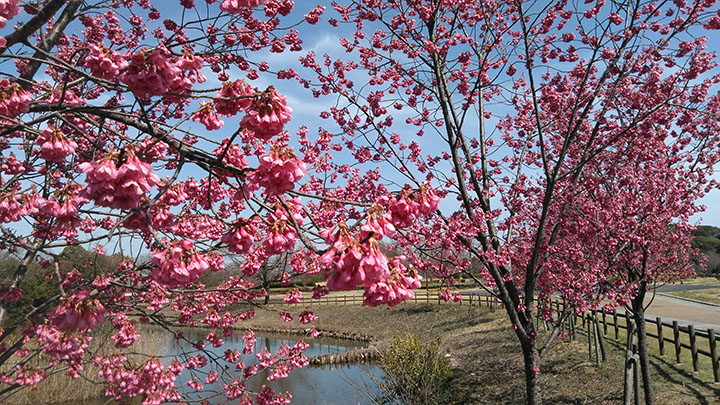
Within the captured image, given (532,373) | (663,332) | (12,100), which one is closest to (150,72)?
(12,100)

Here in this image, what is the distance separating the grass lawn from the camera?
8375 mm

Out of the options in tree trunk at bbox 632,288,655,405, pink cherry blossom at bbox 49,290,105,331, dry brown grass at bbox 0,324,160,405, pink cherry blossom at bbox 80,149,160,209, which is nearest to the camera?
pink cherry blossom at bbox 80,149,160,209

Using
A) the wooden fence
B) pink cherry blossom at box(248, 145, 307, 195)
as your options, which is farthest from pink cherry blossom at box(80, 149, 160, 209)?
the wooden fence

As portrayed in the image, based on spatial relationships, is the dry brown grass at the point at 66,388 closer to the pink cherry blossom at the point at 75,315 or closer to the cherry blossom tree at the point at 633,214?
the pink cherry blossom at the point at 75,315

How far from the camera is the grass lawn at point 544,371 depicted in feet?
27.5

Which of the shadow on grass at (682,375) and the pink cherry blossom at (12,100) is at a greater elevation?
the pink cherry blossom at (12,100)

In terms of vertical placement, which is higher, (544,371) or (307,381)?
(544,371)

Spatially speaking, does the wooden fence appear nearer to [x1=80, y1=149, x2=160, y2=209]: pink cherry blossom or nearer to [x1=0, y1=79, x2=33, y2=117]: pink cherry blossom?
[x1=0, y1=79, x2=33, y2=117]: pink cherry blossom

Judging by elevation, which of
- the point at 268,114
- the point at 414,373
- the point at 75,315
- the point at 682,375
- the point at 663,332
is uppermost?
the point at 268,114

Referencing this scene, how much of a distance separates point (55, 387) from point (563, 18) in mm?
13268

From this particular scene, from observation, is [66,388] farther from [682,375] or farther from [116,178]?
[682,375]

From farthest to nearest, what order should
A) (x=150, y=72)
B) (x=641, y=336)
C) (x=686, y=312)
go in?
(x=686, y=312), (x=641, y=336), (x=150, y=72)

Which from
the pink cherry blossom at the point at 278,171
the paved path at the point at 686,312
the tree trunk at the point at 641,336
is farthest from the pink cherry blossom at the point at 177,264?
the paved path at the point at 686,312

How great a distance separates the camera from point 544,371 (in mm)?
11023
